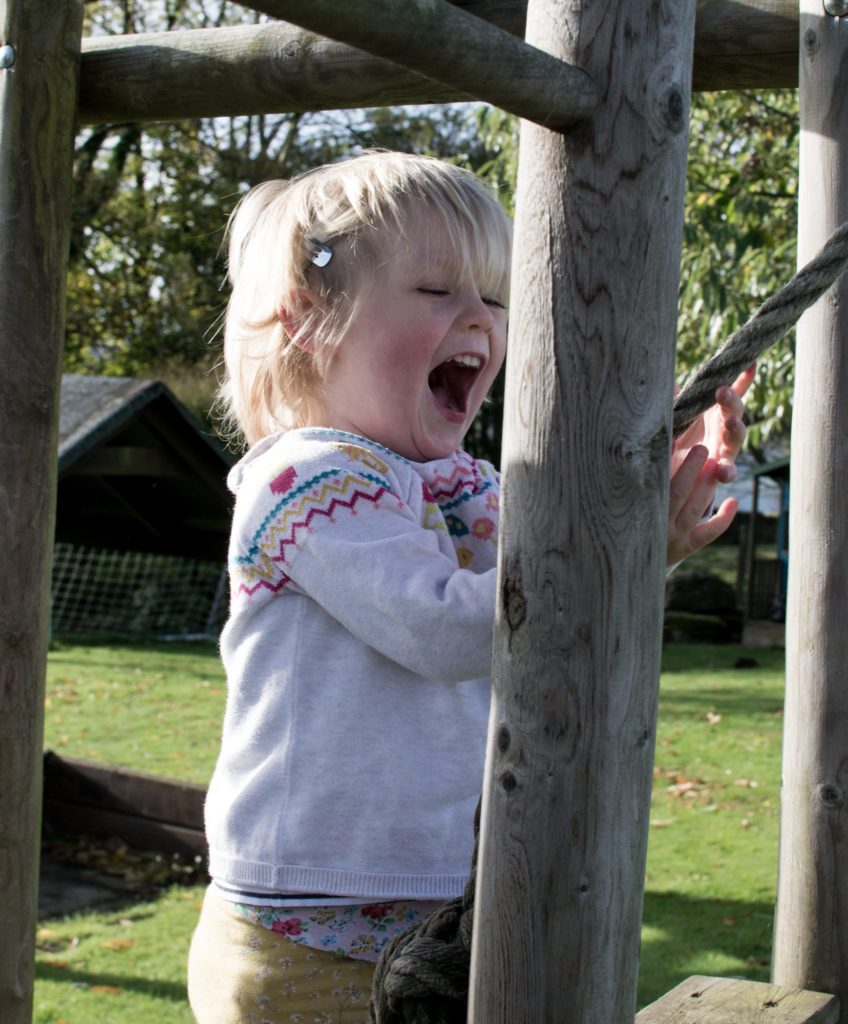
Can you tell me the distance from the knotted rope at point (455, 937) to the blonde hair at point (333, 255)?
507 mm

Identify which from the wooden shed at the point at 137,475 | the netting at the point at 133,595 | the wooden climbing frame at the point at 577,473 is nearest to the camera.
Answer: the wooden climbing frame at the point at 577,473

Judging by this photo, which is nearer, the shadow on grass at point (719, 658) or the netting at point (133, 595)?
the shadow on grass at point (719, 658)

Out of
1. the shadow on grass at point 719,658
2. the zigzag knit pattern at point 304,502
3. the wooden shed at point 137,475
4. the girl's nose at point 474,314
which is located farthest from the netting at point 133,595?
the zigzag knit pattern at point 304,502

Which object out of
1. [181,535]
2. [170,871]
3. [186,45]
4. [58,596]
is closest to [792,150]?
[181,535]

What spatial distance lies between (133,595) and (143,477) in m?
7.03

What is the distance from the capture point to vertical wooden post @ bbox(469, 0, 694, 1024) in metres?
1.32

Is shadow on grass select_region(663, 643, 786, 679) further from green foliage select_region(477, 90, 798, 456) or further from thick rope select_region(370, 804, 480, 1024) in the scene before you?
thick rope select_region(370, 804, 480, 1024)

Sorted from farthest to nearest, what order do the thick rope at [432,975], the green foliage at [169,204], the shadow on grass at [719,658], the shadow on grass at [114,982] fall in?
the green foliage at [169,204] < the shadow on grass at [719,658] < the shadow on grass at [114,982] < the thick rope at [432,975]

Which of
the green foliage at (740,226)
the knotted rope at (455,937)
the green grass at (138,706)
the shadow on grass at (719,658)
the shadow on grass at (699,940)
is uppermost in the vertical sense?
the green foliage at (740,226)

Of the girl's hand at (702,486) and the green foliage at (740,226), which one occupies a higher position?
the green foliage at (740,226)

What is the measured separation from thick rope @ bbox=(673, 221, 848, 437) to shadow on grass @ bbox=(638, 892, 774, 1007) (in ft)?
12.8

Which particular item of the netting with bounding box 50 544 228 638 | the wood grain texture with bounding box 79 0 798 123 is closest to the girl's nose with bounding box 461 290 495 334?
the wood grain texture with bounding box 79 0 798 123

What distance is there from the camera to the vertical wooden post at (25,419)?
6.77 feet

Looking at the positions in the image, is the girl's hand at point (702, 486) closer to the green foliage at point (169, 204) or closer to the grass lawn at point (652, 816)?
the grass lawn at point (652, 816)
